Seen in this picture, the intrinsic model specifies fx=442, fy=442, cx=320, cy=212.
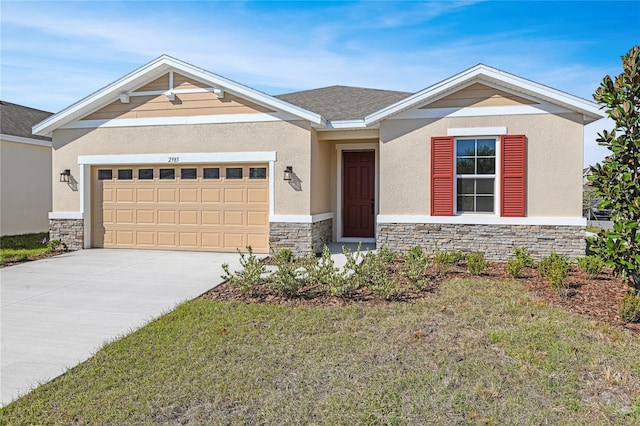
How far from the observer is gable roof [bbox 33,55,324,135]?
10.4 m

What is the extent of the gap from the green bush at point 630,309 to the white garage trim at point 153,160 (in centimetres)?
733

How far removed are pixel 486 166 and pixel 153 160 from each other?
8186mm

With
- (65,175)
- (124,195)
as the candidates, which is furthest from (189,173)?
(65,175)

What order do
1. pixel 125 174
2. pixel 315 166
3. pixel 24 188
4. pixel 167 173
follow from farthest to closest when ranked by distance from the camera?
pixel 24 188 → pixel 125 174 → pixel 167 173 → pixel 315 166

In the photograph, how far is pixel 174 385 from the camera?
12.6ft

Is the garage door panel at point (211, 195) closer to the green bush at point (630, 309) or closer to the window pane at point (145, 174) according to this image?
the window pane at point (145, 174)

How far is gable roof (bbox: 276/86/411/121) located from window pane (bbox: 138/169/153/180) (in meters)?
4.56

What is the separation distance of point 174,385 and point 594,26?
13116 millimetres

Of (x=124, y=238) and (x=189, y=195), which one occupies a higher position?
(x=189, y=195)

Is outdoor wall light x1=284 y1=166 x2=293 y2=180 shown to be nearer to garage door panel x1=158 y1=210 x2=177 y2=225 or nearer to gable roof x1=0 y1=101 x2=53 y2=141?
garage door panel x1=158 y1=210 x2=177 y2=225

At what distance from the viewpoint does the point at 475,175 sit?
32.9ft

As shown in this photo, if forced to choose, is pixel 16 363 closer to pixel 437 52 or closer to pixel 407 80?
pixel 437 52

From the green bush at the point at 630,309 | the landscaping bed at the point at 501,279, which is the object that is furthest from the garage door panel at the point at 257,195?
the green bush at the point at 630,309

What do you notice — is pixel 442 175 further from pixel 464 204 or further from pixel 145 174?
pixel 145 174
